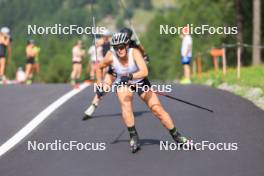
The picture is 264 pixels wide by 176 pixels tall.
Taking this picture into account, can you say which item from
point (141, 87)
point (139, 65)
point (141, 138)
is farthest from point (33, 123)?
point (139, 65)

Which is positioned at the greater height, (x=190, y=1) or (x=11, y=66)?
(x=190, y=1)

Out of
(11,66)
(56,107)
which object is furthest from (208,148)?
Result: (11,66)

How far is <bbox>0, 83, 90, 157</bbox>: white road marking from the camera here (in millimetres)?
11844

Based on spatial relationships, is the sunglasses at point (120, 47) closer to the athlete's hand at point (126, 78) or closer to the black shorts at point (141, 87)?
the athlete's hand at point (126, 78)

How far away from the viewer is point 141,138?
39.5ft

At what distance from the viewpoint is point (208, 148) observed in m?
11.0

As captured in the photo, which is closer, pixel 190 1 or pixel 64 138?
pixel 64 138

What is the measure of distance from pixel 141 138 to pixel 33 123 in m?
2.69

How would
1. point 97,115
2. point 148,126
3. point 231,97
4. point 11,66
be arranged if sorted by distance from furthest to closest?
point 11,66, point 231,97, point 97,115, point 148,126

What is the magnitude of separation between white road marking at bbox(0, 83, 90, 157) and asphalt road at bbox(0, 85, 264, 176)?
14 centimetres

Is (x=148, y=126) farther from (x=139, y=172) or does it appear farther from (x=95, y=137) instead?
(x=139, y=172)

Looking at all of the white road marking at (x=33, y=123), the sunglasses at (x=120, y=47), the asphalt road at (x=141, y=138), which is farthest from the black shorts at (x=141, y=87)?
the white road marking at (x=33, y=123)

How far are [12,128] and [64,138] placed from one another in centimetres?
171

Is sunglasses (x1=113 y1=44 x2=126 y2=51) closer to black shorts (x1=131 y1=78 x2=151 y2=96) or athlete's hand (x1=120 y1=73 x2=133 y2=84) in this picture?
athlete's hand (x1=120 y1=73 x2=133 y2=84)
